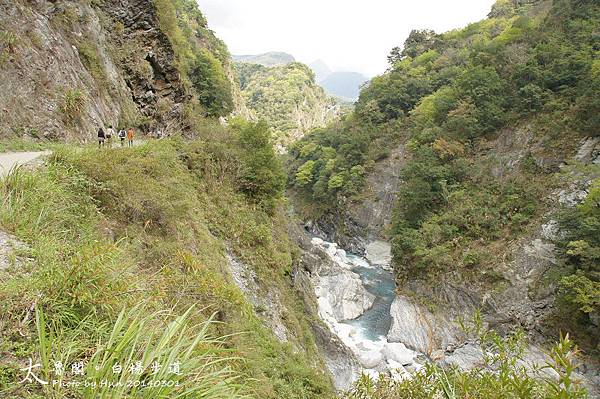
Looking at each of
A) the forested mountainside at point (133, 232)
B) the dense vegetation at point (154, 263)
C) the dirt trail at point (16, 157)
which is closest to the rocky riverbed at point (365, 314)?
the forested mountainside at point (133, 232)

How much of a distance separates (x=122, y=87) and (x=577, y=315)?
74.5 ft

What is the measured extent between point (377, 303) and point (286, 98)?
74.8 meters

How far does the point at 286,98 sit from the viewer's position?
89.0 m

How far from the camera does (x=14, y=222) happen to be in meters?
3.96

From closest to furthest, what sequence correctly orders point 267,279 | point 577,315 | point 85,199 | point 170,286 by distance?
1. point 170,286
2. point 85,199
3. point 267,279
4. point 577,315

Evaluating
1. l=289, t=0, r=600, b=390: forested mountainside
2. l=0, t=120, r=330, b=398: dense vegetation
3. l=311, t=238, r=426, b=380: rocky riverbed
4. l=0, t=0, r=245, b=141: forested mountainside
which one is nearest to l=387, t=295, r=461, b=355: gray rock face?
l=289, t=0, r=600, b=390: forested mountainside

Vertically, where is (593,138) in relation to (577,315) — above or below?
above

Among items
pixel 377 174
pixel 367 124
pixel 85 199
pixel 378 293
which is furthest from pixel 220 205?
pixel 367 124

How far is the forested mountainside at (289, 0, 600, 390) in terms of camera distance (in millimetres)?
16641

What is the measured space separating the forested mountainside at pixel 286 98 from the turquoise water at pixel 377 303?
2217 inches

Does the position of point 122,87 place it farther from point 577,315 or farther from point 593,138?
point 593,138

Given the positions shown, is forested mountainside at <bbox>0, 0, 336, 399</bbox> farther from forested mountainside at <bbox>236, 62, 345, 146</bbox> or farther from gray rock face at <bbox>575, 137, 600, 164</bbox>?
forested mountainside at <bbox>236, 62, 345, 146</bbox>

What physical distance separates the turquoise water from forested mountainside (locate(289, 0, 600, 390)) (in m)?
0.98

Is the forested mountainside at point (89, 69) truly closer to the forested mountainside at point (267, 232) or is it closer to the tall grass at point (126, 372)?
the forested mountainside at point (267, 232)
